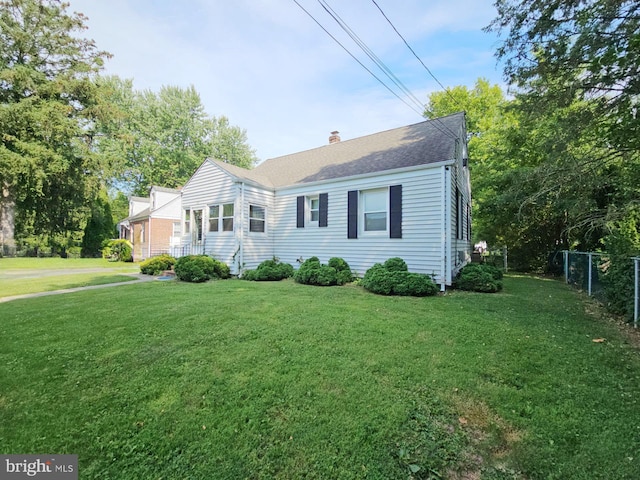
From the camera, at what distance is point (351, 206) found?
33.7 feet

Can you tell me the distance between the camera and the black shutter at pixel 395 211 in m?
9.32

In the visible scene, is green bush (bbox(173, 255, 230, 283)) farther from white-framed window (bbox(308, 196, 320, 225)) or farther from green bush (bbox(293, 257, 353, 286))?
white-framed window (bbox(308, 196, 320, 225))

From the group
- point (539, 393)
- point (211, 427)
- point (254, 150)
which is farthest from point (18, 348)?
point (254, 150)

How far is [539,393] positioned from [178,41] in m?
10.1

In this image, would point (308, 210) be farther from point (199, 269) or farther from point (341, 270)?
point (199, 269)

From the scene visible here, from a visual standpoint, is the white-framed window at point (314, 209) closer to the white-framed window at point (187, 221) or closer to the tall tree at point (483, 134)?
the white-framed window at point (187, 221)

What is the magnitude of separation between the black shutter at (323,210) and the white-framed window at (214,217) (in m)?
4.27

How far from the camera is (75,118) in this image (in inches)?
786

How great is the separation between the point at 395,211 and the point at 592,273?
5589 millimetres

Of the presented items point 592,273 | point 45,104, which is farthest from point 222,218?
point 45,104

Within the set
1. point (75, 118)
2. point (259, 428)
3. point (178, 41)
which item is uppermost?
point (75, 118)

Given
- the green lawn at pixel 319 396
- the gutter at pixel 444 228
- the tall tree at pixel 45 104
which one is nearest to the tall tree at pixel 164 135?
the tall tree at pixel 45 104

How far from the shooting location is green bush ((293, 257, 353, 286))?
30.4 feet

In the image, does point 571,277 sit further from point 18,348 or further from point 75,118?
point 75,118
